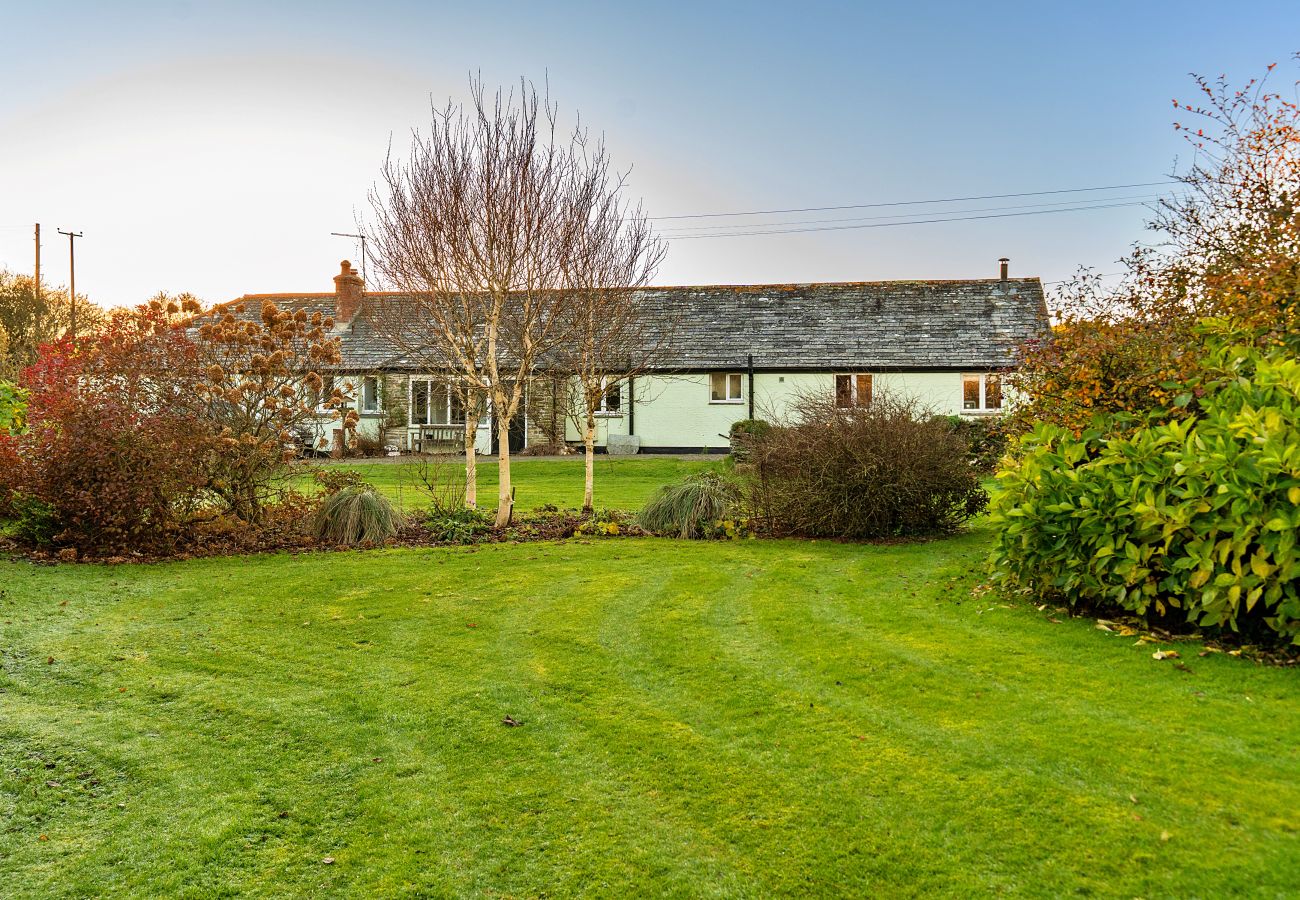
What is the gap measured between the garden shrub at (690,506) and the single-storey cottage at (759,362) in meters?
15.4

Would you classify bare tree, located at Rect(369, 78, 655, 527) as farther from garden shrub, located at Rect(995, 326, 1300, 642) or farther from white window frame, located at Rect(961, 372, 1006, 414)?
white window frame, located at Rect(961, 372, 1006, 414)

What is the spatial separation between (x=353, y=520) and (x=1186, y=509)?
9733 millimetres

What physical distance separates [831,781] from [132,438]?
9546 mm

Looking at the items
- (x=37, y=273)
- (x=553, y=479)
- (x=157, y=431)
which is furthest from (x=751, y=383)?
(x=37, y=273)

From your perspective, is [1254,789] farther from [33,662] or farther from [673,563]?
[33,662]

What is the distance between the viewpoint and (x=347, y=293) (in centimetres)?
3444

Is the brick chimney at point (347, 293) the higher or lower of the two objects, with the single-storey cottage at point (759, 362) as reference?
higher

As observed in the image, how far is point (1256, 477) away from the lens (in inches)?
204

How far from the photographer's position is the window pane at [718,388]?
1170 inches

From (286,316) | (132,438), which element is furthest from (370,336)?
(132,438)

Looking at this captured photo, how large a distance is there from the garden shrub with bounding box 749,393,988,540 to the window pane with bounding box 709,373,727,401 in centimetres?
1810

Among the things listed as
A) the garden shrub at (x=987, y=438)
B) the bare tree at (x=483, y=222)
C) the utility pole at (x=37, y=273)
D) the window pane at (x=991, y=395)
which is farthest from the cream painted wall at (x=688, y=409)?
the utility pole at (x=37, y=273)

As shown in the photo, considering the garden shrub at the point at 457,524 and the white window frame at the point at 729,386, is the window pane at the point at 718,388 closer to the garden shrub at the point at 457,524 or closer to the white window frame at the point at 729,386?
the white window frame at the point at 729,386

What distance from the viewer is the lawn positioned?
3154mm
